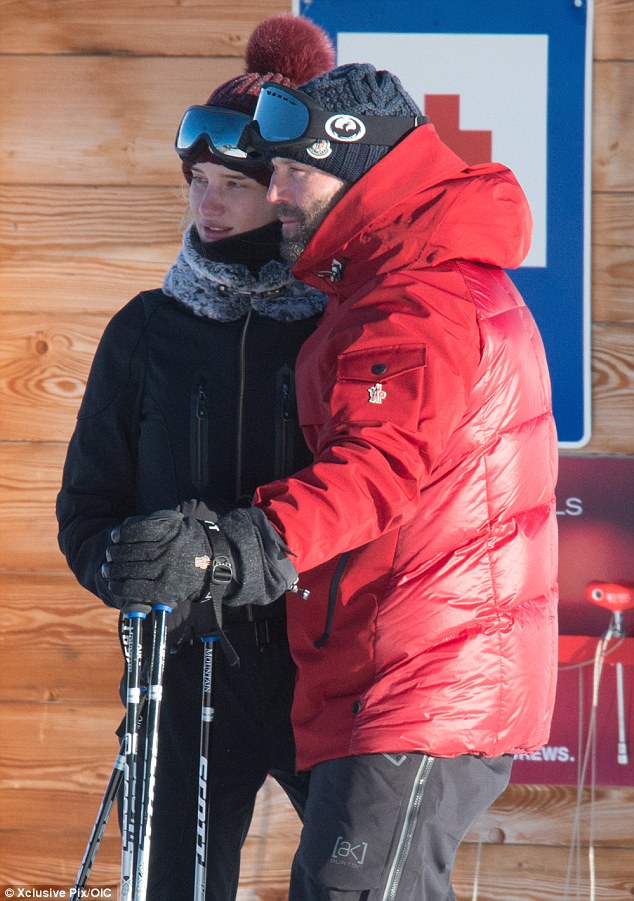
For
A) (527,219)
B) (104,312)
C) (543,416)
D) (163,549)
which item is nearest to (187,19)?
(104,312)

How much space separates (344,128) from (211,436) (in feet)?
1.75

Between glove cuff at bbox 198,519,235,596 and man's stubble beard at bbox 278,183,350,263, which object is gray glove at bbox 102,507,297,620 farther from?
man's stubble beard at bbox 278,183,350,263

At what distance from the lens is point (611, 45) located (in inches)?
96.3

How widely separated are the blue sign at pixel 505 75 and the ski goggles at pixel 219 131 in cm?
79

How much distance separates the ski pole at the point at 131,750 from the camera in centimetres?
149

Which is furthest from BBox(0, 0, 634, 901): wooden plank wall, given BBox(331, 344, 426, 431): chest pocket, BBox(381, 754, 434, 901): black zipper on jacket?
BBox(331, 344, 426, 431): chest pocket

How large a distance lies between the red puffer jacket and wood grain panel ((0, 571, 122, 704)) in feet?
3.66

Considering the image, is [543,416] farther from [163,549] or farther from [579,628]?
[579,628]

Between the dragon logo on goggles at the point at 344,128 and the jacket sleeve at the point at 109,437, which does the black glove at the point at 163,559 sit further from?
the dragon logo on goggles at the point at 344,128

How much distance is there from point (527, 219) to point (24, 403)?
143 cm

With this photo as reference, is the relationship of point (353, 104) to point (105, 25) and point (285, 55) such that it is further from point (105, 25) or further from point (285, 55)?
point (105, 25)

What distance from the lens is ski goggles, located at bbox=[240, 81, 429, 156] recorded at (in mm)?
1555

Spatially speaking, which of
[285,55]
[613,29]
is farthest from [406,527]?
[613,29]

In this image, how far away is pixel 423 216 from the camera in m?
1.45
